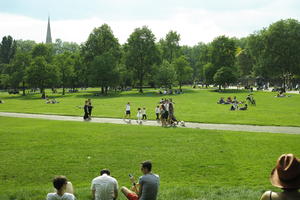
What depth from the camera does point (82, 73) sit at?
84.3 metres

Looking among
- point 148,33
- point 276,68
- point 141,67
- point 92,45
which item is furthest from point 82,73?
point 276,68

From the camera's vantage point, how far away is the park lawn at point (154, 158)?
955 cm

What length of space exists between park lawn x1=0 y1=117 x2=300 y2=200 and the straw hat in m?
5.27

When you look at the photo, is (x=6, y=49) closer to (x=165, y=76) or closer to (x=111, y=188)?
(x=165, y=76)

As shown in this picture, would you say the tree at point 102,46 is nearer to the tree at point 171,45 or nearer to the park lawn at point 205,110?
the tree at point 171,45

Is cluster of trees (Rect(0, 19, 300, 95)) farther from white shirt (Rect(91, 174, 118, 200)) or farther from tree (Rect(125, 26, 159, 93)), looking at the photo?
white shirt (Rect(91, 174, 118, 200))

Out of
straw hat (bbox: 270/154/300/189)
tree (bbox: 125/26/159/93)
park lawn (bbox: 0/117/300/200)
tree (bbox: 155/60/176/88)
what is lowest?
park lawn (bbox: 0/117/300/200)

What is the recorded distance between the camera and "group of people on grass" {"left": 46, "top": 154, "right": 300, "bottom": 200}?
3.49 metres

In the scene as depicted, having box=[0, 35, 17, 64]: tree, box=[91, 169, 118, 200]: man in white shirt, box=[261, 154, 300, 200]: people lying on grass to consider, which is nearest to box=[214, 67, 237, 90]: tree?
box=[91, 169, 118, 200]: man in white shirt

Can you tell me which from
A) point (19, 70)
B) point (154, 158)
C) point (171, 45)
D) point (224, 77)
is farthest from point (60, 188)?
point (171, 45)

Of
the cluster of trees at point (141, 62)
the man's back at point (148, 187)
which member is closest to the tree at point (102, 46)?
the cluster of trees at point (141, 62)

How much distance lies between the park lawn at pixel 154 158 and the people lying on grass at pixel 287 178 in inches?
203

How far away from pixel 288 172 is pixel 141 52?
84.6m

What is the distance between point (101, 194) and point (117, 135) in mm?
12306
